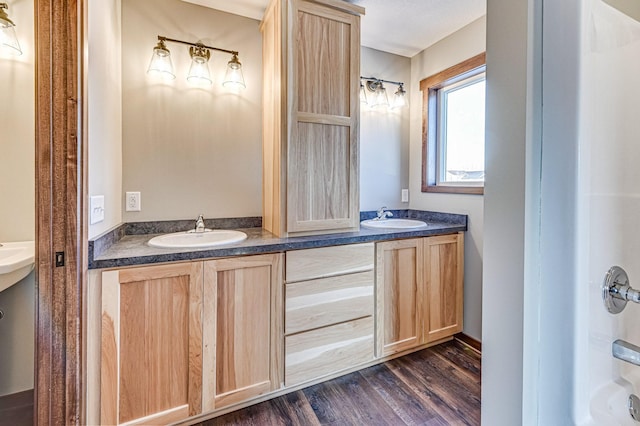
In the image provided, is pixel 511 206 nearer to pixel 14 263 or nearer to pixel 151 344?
pixel 151 344

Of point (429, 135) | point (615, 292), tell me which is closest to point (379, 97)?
point (429, 135)

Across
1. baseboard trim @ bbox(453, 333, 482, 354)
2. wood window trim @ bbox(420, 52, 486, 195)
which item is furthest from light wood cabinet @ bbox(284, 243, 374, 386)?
wood window trim @ bbox(420, 52, 486, 195)

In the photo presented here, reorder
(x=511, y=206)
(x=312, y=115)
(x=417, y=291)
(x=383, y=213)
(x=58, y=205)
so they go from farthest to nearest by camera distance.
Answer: (x=383, y=213)
(x=417, y=291)
(x=312, y=115)
(x=58, y=205)
(x=511, y=206)

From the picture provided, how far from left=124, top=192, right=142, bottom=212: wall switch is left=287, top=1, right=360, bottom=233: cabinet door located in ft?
3.04

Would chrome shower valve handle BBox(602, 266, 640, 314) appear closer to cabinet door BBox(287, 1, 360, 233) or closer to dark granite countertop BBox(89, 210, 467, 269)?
dark granite countertop BBox(89, 210, 467, 269)

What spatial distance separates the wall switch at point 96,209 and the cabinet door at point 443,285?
1.88 metres

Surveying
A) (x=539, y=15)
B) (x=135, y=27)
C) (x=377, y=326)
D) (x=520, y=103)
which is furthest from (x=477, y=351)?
(x=135, y=27)

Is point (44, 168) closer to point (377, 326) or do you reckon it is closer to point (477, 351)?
point (377, 326)

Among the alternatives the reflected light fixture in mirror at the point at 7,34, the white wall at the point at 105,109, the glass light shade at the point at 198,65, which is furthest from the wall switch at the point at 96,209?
the glass light shade at the point at 198,65

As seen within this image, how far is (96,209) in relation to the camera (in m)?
1.30

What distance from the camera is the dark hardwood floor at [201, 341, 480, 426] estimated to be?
4.91 feet

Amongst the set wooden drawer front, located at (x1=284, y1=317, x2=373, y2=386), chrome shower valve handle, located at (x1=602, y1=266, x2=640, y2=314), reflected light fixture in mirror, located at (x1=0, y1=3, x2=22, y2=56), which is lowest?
wooden drawer front, located at (x1=284, y1=317, x2=373, y2=386)

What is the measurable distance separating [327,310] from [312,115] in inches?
45.0

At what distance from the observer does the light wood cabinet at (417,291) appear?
193cm
